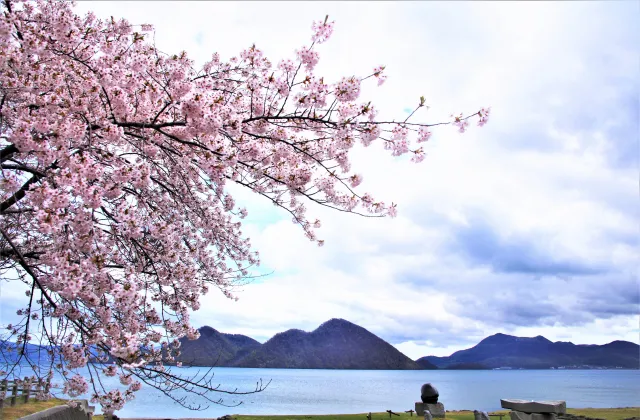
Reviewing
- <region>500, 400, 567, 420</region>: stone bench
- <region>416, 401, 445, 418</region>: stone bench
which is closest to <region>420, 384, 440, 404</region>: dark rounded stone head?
<region>416, 401, 445, 418</region>: stone bench

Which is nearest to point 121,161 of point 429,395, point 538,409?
point 538,409

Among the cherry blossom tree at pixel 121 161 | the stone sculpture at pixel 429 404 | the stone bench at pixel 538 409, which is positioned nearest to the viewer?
the cherry blossom tree at pixel 121 161

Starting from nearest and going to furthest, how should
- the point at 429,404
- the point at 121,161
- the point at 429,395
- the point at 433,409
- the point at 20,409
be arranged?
the point at 121,161, the point at 433,409, the point at 429,404, the point at 429,395, the point at 20,409

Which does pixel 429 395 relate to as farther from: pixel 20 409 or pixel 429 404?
pixel 20 409

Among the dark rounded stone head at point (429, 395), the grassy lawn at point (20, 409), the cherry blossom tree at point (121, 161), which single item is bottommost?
the grassy lawn at point (20, 409)

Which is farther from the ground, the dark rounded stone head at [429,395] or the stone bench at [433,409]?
the dark rounded stone head at [429,395]

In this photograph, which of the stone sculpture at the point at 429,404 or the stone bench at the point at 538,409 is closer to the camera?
the stone bench at the point at 538,409

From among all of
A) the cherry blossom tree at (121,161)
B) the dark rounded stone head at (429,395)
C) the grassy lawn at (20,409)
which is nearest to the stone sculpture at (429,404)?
the dark rounded stone head at (429,395)

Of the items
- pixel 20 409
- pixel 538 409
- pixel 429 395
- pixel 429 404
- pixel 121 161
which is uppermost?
pixel 121 161

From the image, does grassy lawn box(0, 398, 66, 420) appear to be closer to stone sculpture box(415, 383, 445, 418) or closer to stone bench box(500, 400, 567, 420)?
stone sculpture box(415, 383, 445, 418)

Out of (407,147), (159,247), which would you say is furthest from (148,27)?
(407,147)

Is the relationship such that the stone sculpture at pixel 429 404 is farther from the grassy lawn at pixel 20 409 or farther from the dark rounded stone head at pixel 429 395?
the grassy lawn at pixel 20 409

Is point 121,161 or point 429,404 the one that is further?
point 429,404

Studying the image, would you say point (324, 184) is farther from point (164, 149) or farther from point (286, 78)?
point (164, 149)
